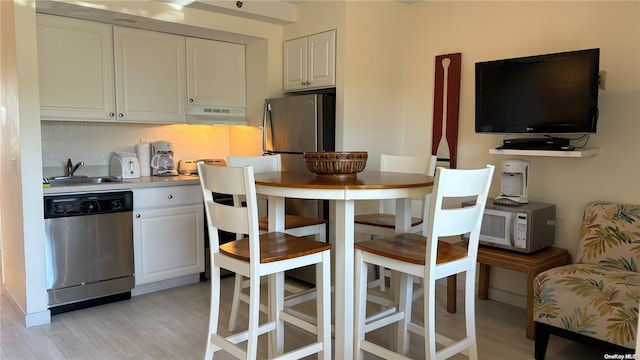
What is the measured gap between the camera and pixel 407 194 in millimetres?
2209

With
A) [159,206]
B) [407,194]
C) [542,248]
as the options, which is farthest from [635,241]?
[159,206]

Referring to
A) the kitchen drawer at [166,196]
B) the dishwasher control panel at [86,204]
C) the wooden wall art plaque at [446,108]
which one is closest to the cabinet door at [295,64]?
the wooden wall art plaque at [446,108]

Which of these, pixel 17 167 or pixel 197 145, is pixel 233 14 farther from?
pixel 17 167

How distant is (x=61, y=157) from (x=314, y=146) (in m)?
1.99

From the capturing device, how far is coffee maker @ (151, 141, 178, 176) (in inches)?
161

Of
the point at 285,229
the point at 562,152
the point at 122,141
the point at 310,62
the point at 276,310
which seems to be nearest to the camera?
the point at 276,310

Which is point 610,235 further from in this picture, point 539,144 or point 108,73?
point 108,73

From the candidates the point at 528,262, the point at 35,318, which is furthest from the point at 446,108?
the point at 35,318

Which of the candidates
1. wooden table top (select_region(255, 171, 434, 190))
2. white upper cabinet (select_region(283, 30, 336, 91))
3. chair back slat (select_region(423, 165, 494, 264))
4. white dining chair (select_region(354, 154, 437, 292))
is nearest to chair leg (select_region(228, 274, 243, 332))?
white dining chair (select_region(354, 154, 437, 292))

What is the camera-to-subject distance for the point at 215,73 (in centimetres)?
424

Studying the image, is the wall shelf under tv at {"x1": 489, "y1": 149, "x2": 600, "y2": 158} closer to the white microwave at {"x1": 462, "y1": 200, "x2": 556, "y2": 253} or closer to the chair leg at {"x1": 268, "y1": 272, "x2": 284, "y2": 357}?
the white microwave at {"x1": 462, "y1": 200, "x2": 556, "y2": 253}

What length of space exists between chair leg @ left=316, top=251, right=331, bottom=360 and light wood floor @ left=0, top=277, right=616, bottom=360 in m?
0.66

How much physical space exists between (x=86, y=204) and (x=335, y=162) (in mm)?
1868

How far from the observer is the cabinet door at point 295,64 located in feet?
13.2
